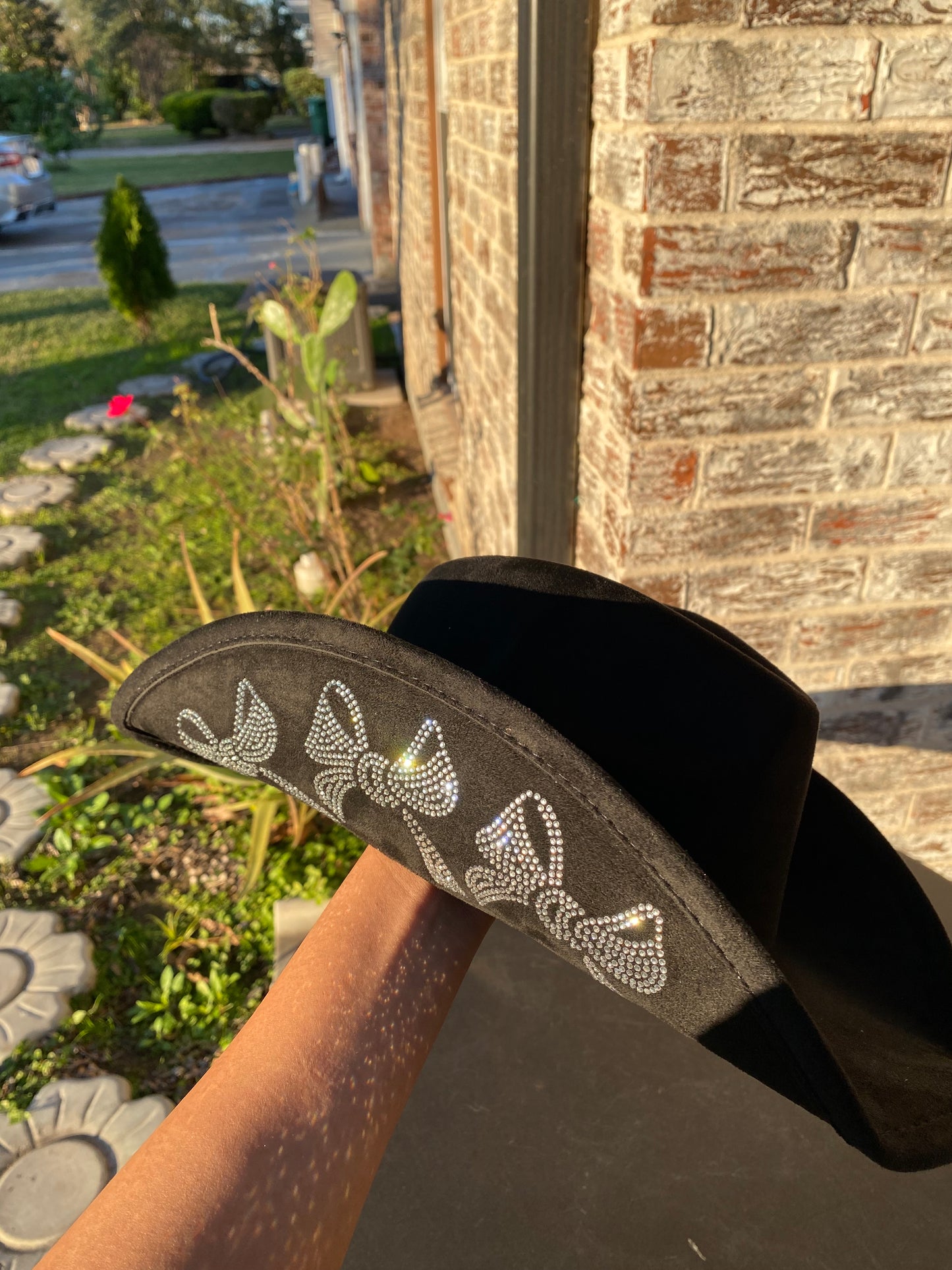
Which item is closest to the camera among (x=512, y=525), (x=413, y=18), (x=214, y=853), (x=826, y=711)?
(x=826, y=711)

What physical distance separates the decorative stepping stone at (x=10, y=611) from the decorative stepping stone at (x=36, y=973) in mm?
1926

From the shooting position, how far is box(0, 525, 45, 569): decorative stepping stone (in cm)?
467

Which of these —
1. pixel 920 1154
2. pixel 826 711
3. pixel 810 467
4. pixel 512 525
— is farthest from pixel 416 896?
pixel 512 525

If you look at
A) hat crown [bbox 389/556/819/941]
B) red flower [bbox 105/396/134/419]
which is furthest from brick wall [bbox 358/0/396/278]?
hat crown [bbox 389/556/819/941]

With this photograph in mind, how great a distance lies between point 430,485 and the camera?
5.34 metres

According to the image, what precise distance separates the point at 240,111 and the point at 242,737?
37.9 m

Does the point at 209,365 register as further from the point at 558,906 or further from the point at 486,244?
the point at 558,906

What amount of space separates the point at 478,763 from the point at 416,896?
34cm

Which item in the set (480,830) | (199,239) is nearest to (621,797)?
(480,830)

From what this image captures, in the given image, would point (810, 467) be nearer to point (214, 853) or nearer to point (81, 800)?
point (214, 853)

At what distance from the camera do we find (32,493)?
543 cm

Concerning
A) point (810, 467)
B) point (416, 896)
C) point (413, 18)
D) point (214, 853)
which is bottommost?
point (214, 853)

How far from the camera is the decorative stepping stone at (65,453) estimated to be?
588 cm

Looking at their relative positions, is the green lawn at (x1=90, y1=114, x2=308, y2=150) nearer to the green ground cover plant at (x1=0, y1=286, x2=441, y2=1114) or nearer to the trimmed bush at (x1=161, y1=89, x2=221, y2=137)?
the trimmed bush at (x1=161, y1=89, x2=221, y2=137)
